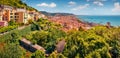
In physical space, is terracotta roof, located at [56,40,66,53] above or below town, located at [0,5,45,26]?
below

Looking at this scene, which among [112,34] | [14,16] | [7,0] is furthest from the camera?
[7,0]

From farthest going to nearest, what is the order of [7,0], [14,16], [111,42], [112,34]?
1. [7,0]
2. [14,16]
3. [112,34]
4. [111,42]

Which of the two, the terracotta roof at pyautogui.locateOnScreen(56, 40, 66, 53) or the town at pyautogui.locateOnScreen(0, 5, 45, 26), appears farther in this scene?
the town at pyautogui.locateOnScreen(0, 5, 45, 26)

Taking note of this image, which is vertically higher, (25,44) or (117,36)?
(117,36)

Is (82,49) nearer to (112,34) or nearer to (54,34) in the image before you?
(112,34)

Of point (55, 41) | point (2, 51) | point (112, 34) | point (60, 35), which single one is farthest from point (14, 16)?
point (2, 51)

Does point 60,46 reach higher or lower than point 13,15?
lower

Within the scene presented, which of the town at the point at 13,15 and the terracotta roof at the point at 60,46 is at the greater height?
the town at the point at 13,15

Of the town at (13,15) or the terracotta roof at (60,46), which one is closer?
the terracotta roof at (60,46)

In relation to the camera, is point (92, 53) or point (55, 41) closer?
point (92, 53)

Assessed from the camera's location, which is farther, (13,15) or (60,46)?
(13,15)
